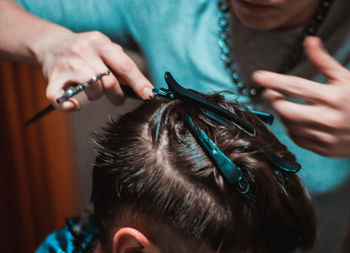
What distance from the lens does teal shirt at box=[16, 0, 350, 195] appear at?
25.2 inches

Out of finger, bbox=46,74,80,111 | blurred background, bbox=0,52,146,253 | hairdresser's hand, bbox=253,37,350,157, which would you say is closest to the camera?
hairdresser's hand, bbox=253,37,350,157

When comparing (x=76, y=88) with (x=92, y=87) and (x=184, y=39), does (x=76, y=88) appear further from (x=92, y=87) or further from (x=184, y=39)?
(x=184, y=39)

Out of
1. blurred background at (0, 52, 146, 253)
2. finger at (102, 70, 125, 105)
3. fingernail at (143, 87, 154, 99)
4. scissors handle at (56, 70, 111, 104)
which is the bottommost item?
blurred background at (0, 52, 146, 253)

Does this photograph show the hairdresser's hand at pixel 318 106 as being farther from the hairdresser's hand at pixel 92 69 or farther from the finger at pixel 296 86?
the hairdresser's hand at pixel 92 69

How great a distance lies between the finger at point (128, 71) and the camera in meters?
0.57

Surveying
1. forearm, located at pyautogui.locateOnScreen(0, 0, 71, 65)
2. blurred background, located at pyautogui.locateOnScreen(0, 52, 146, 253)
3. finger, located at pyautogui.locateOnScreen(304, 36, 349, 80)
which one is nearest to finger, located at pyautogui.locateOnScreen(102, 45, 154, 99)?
forearm, located at pyautogui.locateOnScreen(0, 0, 71, 65)

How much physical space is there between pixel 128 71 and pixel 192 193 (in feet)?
0.73

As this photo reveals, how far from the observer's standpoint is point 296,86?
17.7 inches

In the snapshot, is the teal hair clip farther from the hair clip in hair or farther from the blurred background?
the blurred background

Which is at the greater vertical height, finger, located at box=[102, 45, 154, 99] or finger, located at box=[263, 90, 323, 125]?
finger, located at box=[102, 45, 154, 99]

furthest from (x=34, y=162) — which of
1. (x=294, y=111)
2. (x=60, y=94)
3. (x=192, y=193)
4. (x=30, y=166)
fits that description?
(x=294, y=111)

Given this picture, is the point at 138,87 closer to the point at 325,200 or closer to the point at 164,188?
the point at 164,188

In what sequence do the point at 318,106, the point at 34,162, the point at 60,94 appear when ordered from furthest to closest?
the point at 34,162 → the point at 60,94 → the point at 318,106

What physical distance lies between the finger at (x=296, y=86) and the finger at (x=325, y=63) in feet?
0.09
